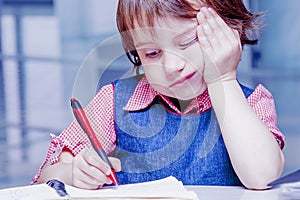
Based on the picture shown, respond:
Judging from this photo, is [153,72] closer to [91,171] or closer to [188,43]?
[188,43]

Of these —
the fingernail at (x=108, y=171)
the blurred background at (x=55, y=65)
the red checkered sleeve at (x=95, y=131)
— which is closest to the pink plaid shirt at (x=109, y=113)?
the red checkered sleeve at (x=95, y=131)

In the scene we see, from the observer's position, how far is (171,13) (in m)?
0.76

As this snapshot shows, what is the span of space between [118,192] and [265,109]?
27cm

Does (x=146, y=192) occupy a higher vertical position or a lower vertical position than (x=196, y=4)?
lower

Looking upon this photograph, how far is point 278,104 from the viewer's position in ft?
6.86

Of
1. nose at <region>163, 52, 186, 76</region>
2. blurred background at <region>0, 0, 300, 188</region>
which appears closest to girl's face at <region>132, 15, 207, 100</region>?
nose at <region>163, 52, 186, 76</region>

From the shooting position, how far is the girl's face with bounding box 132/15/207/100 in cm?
75

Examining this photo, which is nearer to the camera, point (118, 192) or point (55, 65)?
point (118, 192)

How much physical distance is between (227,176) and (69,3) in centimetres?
154

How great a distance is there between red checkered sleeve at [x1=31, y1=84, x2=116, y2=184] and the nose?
0.15m

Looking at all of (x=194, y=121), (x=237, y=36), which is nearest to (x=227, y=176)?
(x=194, y=121)

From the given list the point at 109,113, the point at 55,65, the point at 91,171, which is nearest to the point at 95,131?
the point at 109,113

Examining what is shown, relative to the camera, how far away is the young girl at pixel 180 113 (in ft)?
2.42

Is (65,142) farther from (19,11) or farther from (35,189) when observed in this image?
(19,11)
